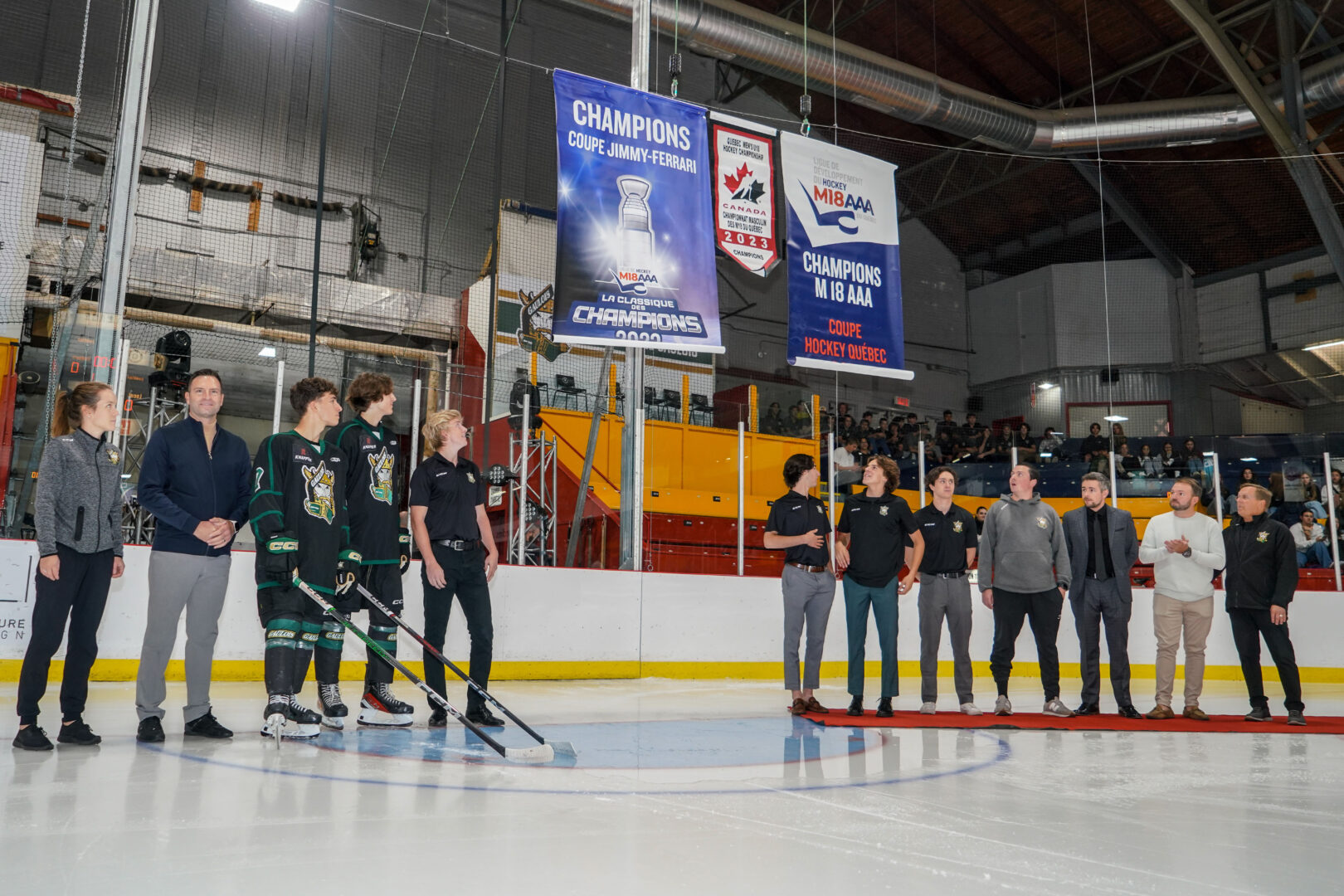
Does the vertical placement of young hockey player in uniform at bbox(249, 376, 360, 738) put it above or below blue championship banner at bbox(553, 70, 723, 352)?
below

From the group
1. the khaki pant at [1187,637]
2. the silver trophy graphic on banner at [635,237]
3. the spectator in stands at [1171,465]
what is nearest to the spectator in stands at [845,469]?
the silver trophy graphic on banner at [635,237]

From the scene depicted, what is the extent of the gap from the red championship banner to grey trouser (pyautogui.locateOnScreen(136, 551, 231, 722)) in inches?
201

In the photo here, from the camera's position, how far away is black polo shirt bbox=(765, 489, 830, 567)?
5.10 metres

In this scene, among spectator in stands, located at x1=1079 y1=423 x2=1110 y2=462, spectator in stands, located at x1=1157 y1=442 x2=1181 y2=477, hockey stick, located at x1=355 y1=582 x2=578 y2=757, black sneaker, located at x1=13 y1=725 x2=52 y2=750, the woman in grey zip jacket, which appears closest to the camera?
black sneaker, located at x1=13 y1=725 x2=52 y2=750

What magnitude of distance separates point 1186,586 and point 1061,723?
1283 millimetres

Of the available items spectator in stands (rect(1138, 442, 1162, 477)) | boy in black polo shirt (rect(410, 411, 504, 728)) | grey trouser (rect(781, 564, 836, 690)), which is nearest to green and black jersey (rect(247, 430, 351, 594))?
boy in black polo shirt (rect(410, 411, 504, 728))

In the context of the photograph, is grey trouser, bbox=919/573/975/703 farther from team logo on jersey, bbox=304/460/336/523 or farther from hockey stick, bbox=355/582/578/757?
team logo on jersey, bbox=304/460/336/523

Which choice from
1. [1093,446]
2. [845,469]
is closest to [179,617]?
[845,469]

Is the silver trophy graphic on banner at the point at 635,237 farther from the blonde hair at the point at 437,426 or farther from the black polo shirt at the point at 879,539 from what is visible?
the blonde hair at the point at 437,426

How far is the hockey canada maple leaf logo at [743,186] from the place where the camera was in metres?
7.84

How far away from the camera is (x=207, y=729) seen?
144 inches

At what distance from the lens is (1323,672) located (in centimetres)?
832

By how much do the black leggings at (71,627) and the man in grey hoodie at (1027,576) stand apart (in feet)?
14.1

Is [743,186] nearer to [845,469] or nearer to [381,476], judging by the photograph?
[845,469]
